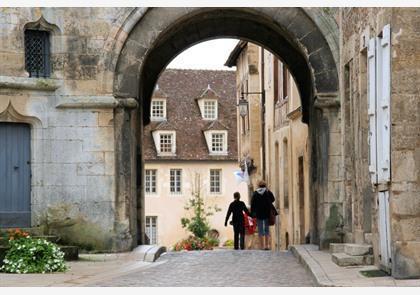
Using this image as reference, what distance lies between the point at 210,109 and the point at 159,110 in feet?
8.39

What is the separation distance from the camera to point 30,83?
18.1 meters

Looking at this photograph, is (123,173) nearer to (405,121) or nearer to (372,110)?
(372,110)

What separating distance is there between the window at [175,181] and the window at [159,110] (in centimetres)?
Answer: 263

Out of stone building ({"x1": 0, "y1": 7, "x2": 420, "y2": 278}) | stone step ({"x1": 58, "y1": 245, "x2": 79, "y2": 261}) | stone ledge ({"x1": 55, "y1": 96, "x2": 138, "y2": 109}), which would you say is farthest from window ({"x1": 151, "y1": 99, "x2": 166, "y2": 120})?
stone step ({"x1": 58, "y1": 245, "x2": 79, "y2": 261})

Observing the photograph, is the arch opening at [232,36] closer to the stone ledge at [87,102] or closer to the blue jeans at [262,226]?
the stone ledge at [87,102]

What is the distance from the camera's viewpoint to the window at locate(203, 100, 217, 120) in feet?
176

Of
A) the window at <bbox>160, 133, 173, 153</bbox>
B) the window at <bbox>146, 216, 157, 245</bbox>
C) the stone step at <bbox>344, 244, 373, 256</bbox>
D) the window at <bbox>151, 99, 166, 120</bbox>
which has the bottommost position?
the window at <bbox>146, 216, 157, 245</bbox>

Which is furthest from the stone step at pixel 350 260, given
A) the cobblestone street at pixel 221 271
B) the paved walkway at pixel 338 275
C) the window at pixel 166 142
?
the window at pixel 166 142

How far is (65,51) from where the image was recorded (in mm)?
18375

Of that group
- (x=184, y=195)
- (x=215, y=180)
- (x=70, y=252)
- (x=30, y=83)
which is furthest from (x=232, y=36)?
(x=215, y=180)

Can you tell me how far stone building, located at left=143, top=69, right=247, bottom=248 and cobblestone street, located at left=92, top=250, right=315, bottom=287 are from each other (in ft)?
103

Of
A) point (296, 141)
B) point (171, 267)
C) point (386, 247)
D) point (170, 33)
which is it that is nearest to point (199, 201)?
point (296, 141)

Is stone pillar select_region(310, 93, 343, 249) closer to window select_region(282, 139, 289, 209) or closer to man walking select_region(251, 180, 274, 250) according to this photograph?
man walking select_region(251, 180, 274, 250)
